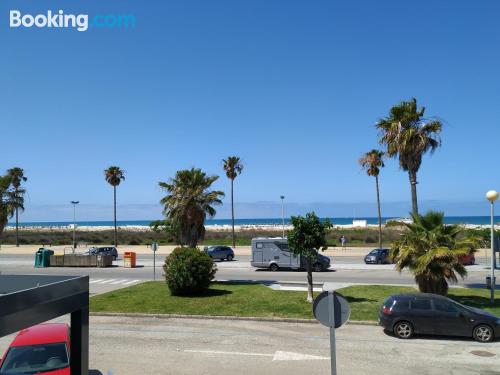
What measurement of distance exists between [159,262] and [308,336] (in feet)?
94.9

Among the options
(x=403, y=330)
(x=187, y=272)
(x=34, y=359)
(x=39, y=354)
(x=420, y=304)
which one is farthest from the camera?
(x=187, y=272)

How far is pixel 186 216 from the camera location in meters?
26.1

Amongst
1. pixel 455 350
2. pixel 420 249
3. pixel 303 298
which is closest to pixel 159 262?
pixel 303 298

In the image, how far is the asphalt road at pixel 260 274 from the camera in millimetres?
28422

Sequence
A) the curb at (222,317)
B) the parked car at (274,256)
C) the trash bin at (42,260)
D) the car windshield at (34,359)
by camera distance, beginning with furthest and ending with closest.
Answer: the trash bin at (42,260) < the parked car at (274,256) < the curb at (222,317) < the car windshield at (34,359)

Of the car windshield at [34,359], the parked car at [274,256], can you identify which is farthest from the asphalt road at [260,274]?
the car windshield at [34,359]

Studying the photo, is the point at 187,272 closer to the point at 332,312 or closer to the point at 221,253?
the point at 332,312

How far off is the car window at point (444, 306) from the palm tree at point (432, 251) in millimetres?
3641

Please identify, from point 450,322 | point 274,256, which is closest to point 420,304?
point 450,322

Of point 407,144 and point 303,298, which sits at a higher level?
point 407,144

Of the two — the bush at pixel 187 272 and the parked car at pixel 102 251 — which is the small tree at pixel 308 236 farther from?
the parked car at pixel 102 251

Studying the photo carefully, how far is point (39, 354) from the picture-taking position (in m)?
8.85

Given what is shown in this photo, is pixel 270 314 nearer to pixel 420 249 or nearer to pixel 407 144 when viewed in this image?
pixel 420 249

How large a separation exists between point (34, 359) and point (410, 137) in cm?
2137
